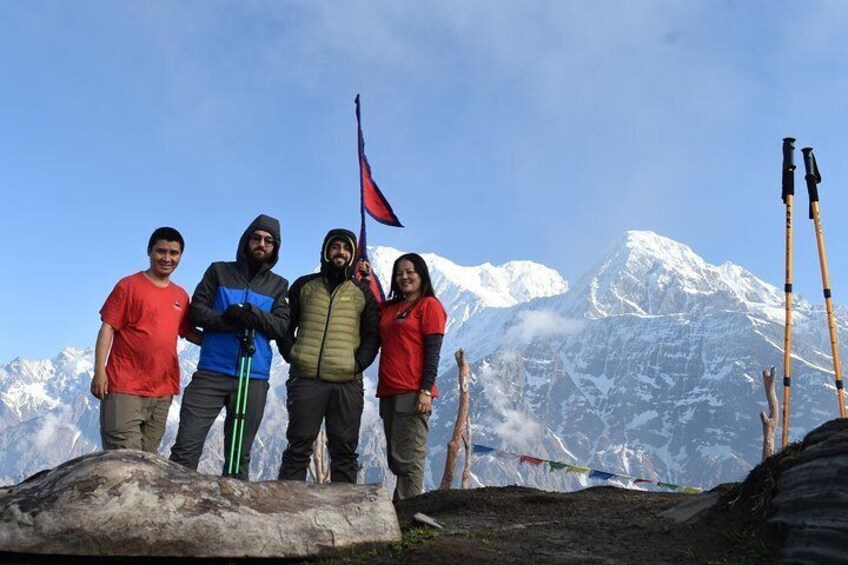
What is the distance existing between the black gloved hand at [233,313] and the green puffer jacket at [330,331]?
2.13ft

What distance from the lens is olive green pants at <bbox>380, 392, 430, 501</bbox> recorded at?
7227 mm

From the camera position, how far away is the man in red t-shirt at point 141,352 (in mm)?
6406

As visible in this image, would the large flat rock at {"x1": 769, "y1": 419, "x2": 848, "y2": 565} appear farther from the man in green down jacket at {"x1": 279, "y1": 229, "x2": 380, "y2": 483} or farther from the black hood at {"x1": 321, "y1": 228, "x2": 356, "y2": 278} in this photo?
the black hood at {"x1": 321, "y1": 228, "x2": 356, "y2": 278}

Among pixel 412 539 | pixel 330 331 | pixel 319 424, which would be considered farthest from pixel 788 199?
pixel 412 539

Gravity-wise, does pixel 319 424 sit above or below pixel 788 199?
below

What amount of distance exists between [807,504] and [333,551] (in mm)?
3376

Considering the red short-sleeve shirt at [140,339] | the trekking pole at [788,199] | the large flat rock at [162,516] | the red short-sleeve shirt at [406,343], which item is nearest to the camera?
the large flat rock at [162,516]

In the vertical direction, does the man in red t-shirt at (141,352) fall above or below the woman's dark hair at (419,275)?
below

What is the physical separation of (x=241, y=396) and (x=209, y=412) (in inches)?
14.7

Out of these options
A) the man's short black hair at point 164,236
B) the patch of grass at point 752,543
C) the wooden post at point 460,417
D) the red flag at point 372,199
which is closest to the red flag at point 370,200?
the red flag at point 372,199

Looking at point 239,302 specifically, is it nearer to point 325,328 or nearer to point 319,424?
point 325,328

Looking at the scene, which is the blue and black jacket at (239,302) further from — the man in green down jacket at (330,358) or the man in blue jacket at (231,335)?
A: the man in green down jacket at (330,358)

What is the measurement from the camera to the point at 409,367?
24.1 feet

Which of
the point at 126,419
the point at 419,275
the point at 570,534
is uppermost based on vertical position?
the point at 419,275
